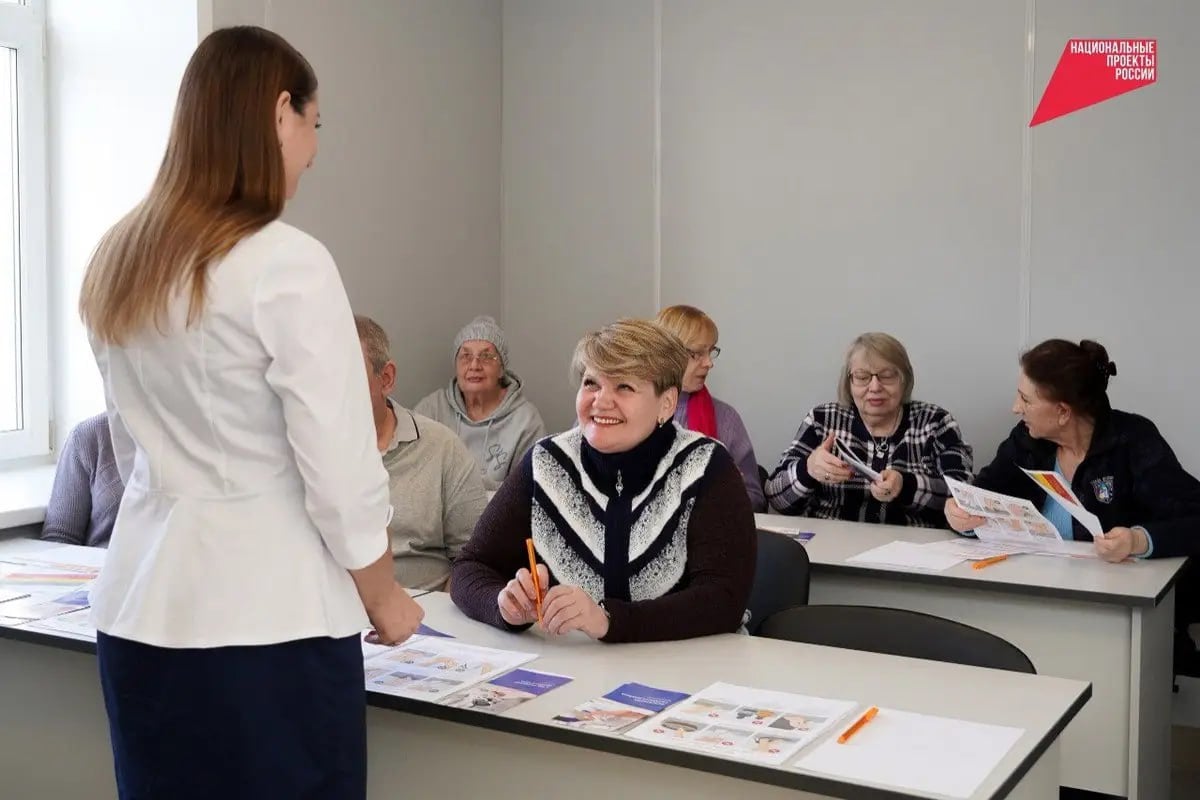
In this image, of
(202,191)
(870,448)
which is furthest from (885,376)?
(202,191)

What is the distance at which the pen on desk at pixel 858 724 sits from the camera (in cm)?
177

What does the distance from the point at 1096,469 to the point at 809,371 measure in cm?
165

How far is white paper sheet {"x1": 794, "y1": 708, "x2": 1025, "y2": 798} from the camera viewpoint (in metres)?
1.62

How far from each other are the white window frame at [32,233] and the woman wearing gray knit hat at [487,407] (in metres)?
1.43

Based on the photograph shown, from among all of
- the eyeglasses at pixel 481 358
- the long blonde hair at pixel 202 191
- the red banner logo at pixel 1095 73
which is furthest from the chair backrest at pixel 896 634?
the red banner logo at pixel 1095 73

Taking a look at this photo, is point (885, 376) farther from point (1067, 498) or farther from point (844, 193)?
point (844, 193)

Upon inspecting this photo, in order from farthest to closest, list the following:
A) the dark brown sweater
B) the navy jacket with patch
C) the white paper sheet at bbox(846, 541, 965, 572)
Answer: the navy jacket with patch → the white paper sheet at bbox(846, 541, 965, 572) → the dark brown sweater

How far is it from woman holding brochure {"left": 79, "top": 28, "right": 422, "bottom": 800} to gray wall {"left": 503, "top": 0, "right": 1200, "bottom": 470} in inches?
137

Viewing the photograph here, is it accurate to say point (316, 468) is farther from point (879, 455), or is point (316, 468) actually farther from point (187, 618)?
point (879, 455)

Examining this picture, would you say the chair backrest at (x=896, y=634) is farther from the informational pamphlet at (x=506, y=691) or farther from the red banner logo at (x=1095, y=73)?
the red banner logo at (x=1095, y=73)

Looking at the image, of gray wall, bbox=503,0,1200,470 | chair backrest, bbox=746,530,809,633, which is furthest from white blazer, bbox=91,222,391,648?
gray wall, bbox=503,0,1200,470

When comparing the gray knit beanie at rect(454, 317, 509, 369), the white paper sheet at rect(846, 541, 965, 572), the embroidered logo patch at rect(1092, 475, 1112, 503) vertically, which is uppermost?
the gray knit beanie at rect(454, 317, 509, 369)

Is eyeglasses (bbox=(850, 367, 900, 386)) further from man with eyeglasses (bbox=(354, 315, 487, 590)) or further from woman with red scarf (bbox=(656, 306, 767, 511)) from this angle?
man with eyeglasses (bbox=(354, 315, 487, 590))

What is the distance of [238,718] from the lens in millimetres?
1667
